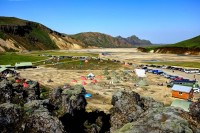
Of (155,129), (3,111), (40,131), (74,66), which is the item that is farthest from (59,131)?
(74,66)

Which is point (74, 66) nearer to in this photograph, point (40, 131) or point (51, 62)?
point (51, 62)

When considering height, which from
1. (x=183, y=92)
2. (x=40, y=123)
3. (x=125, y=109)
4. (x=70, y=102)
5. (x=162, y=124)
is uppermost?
(x=162, y=124)

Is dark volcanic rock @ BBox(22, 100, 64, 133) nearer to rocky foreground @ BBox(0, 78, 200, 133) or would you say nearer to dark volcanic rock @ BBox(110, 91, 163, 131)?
rocky foreground @ BBox(0, 78, 200, 133)

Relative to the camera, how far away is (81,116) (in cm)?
3847

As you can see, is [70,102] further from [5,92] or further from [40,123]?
[40,123]

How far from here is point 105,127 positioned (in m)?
34.6

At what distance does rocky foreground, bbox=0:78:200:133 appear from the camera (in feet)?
39.7

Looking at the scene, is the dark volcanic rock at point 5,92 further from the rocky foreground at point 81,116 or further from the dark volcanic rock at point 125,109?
the dark volcanic rock at point 125,109

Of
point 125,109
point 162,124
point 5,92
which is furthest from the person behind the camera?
point 5,92

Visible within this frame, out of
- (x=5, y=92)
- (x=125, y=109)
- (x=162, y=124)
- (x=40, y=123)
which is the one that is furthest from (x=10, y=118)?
(x=5, y=92)

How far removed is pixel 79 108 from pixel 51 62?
3945 inches

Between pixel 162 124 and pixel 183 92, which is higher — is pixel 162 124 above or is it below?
above

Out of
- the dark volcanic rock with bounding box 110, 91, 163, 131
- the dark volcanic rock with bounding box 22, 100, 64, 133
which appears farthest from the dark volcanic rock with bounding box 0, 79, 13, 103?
the dark volcanic rock with bounding box 22, 100, 64, 133

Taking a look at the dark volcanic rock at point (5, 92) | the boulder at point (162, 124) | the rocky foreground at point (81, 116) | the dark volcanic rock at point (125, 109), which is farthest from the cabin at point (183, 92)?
the boulder at point (162, 124)
